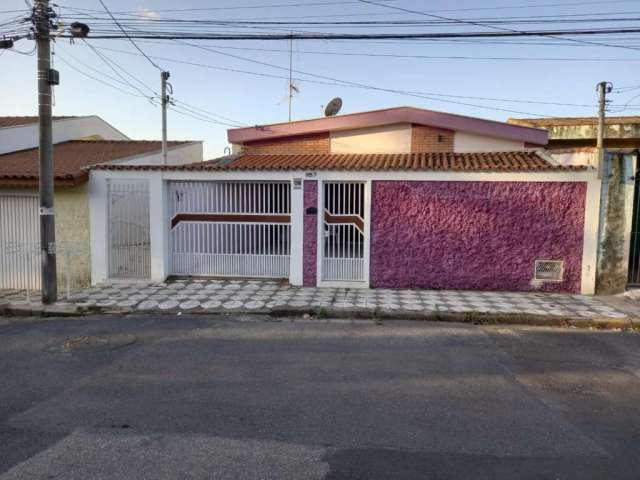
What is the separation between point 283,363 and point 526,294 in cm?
590

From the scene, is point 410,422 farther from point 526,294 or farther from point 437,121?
point 437,121

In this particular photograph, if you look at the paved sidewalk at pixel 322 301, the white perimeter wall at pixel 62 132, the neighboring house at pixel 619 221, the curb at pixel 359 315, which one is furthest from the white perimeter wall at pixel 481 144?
the white perimeter wall at pixel 62 132

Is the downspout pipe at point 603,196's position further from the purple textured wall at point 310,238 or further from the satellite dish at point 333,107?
the satellite dish at point 333,107

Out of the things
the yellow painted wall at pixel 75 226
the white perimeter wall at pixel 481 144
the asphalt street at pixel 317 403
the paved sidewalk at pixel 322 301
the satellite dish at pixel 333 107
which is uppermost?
the satellite dish at pixel 333 107

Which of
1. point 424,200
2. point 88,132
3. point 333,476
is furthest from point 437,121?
point 88,132

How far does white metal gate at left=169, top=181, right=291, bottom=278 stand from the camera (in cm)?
1042

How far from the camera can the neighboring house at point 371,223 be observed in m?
9.46

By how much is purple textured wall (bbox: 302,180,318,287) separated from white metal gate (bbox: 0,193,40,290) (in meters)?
5.87

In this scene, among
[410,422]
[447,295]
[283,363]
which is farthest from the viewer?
[447,295]

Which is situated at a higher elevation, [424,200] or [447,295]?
[424,200]

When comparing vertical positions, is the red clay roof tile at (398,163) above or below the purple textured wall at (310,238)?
above

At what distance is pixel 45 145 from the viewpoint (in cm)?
827

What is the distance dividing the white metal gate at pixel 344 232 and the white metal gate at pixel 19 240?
20.8 ft

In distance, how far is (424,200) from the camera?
976cm
